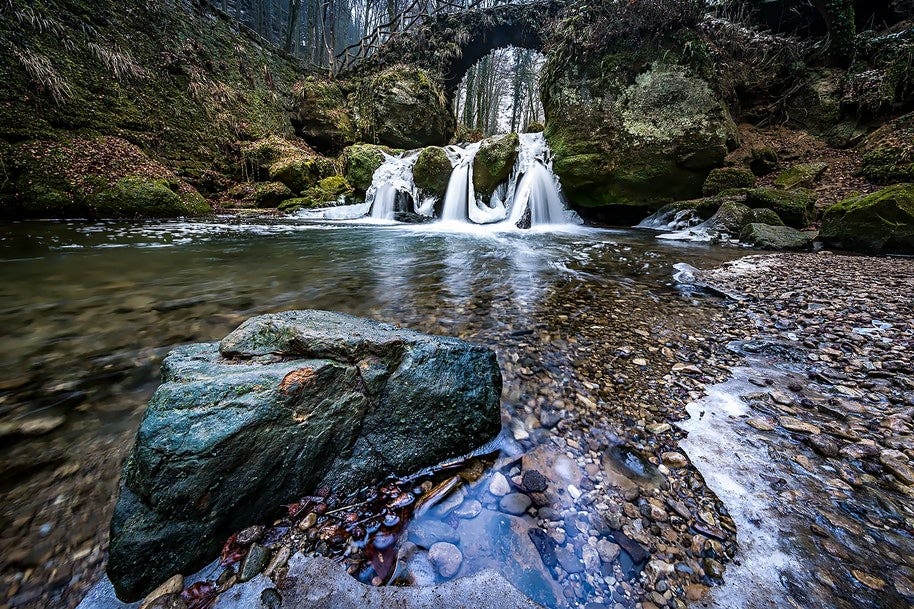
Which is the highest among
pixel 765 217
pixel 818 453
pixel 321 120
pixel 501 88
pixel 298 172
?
pixel 501 88

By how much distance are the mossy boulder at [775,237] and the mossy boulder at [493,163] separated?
696cm

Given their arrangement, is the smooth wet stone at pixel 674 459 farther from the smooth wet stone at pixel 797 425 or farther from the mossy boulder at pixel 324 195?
the mossy boulder at pixel 324 195

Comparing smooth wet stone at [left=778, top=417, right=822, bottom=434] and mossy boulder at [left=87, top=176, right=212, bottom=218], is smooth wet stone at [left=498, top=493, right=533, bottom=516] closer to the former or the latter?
smooth wet stone at [left=778, top=417, right=822, bottom=434]

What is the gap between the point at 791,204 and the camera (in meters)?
7.22

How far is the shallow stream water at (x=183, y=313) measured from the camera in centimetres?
133

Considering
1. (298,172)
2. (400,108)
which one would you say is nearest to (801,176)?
(400,108)

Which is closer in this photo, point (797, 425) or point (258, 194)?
point (797, 425)

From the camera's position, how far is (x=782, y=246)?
619 cm

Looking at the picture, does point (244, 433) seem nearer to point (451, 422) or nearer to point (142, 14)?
point (451, 422)

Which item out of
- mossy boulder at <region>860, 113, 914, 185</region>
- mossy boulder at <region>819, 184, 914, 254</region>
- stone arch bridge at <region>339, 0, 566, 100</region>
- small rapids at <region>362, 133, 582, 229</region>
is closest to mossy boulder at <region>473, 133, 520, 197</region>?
small rapids at <region>362, 133, 582, 229</region>

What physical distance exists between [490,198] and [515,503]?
11267 mm

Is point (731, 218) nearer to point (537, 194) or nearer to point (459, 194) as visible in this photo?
point (537, 194)

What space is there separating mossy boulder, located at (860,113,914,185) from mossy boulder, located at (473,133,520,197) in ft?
28.8

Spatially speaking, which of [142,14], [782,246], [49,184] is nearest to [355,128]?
[142,14]
